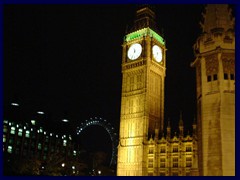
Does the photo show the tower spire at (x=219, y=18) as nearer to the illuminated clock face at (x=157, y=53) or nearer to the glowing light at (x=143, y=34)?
the illuminated clock face at (x=157, y=53)

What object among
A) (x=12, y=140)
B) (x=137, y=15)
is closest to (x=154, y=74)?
(x=137, y=15)

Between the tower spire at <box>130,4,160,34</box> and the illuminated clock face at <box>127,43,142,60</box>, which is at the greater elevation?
the tower spire at <box>130,4,160,34</box>

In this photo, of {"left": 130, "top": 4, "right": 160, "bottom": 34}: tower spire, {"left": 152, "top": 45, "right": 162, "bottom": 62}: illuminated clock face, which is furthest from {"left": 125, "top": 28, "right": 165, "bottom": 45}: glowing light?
{"left": 152, "top": 45, "right": 162, "bottom": 62}: illuminated clock face

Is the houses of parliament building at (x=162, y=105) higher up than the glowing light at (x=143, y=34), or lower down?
lower down

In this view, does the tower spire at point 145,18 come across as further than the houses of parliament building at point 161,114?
Yes

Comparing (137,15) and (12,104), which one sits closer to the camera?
(137,15)

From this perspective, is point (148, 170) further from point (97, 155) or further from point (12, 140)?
point (12, 140)

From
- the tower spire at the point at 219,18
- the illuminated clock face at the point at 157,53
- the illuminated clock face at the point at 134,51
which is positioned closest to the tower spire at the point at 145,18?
the illuminated clock face at the point at 134,51

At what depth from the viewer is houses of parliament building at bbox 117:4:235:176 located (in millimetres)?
22625

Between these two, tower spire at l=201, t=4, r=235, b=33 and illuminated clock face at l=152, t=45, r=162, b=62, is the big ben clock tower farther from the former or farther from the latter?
tower spire at l=201, t=4, r=235, b=33

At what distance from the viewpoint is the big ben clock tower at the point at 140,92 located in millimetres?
66312

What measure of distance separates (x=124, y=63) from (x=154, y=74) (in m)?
6.63

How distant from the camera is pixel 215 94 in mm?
23609

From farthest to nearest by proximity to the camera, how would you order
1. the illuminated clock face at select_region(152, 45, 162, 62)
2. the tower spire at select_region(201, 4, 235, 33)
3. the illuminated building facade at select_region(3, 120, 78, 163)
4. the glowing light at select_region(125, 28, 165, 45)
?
1. the illuminated building facade at select_region(3, 120, 78, 163)
2. the glowing light at select_region(125, 28, 165, 45)
3. the illuminated clock face at select_region(152, 45, 162, 62)
4. the tower spire at select_region(201, 4, 235, 33)
